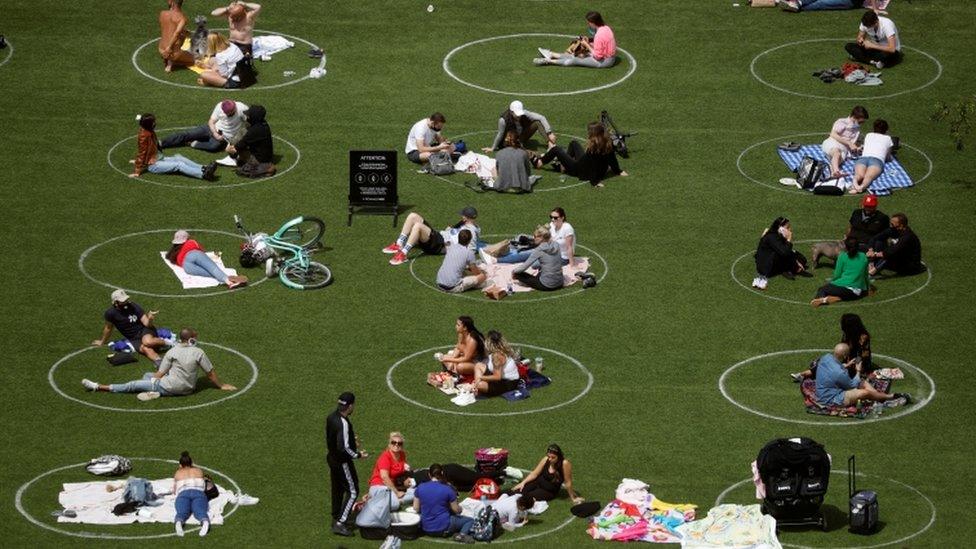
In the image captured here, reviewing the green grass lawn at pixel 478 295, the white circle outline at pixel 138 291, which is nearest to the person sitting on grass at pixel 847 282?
the green grass lawn at pixel 478 295

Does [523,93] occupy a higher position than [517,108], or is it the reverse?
[517,108]

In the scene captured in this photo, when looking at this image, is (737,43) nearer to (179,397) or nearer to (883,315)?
(883,315)

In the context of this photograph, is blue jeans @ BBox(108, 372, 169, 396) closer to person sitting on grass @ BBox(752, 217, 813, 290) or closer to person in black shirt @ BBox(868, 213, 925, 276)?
person sitting on grass @ BBox(752, 217, 813, 290)

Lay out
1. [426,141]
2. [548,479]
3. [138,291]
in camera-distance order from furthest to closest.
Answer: [426,141] → [138,291] → [548,479]

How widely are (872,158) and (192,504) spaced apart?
20415mm

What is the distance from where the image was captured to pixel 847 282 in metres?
42.0

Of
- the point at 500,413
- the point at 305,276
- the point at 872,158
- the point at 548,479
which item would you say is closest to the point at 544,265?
A: the point at 305,276

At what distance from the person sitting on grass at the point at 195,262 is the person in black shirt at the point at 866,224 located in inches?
500

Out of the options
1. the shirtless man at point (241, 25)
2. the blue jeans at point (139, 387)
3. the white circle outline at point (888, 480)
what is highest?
the shirtless man at point (241, 25)

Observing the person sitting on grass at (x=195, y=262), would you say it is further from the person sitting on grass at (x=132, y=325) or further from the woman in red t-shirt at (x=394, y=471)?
the woman in red t-shirt at (x=394, y=471)

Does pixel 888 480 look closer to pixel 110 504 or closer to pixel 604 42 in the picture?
pixel 110 504

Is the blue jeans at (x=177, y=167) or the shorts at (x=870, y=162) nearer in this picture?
the shorts at (x=870, y=162)

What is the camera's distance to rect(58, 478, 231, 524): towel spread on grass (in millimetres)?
33469

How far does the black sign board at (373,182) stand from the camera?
45531 mm
